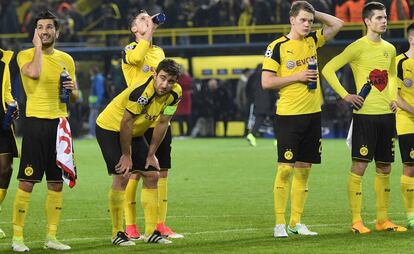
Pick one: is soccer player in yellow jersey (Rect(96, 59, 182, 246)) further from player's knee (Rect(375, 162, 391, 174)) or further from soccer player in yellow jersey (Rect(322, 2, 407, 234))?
player's knee (Rect(375, 162, 391, 174))

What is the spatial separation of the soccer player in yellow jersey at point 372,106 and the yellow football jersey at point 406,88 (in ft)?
1.07

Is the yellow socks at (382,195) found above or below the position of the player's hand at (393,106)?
Result: below

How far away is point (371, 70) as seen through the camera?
12656 millimetres

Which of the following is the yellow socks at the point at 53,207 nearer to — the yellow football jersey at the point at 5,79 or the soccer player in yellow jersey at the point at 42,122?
the soccer player in yellow jersey at the point at 42,122

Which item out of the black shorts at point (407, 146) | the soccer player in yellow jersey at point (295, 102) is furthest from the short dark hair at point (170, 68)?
the black shorts at point (407, 146)

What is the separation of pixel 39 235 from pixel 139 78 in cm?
195

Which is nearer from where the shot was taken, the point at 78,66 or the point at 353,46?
the point at 353,46

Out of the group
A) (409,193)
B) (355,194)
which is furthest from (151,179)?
(409,193)

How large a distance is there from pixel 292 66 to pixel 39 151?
2725 mm

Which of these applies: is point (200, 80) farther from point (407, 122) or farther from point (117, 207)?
point (117, 207)

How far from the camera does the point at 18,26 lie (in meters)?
37.2

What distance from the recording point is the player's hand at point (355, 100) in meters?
12.4

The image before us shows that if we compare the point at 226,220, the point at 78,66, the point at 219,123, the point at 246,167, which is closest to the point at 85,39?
the point at 78,66

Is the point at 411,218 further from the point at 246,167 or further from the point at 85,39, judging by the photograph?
the point at 85,39
